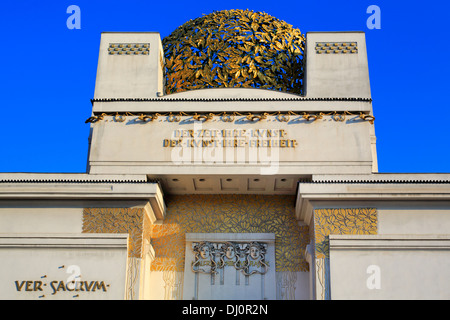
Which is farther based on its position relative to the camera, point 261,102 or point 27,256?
point 261,102

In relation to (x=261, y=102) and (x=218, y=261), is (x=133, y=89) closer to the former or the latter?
(x=261, y=102)

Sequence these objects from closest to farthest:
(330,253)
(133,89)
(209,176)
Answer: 1. (330,253)
2. (209,176)
3. (133,89)

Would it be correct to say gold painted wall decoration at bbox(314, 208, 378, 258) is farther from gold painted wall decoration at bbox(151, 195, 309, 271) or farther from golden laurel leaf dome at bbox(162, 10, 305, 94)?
golden laurel leaf dome at bbox(162, 10, 305, 94)

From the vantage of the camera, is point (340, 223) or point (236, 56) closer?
point (340, 223)

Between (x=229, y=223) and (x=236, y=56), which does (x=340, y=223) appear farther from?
(x=236, y=56)

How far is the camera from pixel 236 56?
44.1 feet

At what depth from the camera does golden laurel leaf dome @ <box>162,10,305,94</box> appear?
1338cm

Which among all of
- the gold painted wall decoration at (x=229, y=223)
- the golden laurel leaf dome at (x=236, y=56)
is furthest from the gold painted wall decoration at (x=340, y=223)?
the golden laurel leaf dome at (x=236, y=56)

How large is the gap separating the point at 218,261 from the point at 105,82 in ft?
13.5

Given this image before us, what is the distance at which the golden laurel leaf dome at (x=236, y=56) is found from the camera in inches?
527

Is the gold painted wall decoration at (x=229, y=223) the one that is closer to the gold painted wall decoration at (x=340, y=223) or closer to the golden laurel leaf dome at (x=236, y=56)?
the gold painted wall decoration at (x=340, y=223)

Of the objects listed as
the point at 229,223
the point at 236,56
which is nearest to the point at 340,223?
the point at 229,223

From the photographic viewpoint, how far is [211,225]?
41.5 ft

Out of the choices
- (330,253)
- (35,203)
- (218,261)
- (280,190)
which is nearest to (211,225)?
(218,261)
